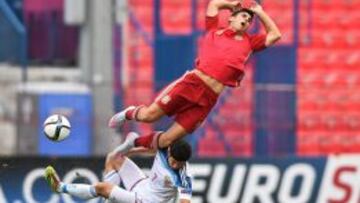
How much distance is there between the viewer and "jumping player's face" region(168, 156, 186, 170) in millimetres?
14089

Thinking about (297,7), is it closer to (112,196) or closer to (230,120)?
(230,120)

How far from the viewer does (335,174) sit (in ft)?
56.3

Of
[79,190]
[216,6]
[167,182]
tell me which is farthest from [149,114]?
[216,6]

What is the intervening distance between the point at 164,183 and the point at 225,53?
1.41 meters

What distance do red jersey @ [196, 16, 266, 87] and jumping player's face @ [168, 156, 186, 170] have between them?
2.82ft

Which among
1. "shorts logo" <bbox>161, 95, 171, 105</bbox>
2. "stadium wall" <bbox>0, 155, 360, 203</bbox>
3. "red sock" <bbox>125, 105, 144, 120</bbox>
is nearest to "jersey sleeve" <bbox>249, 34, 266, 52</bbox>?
"shorts logo" <bbox>161, 95, 171, 105</bbox>

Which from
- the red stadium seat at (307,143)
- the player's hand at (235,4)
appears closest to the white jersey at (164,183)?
the player's hand at (235,4)

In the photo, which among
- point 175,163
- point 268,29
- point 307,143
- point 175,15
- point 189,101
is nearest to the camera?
point 268,29

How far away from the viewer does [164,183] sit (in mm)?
14297

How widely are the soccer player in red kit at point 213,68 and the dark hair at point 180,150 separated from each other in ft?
0.54

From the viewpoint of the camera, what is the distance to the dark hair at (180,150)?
1391 centimetres

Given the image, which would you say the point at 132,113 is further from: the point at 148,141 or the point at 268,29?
the point at 268,29

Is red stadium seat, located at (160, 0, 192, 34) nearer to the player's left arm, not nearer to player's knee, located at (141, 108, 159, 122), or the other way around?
player's knee, located at (141, 108, 159, 122)

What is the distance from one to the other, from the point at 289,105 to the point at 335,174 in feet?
5.89
